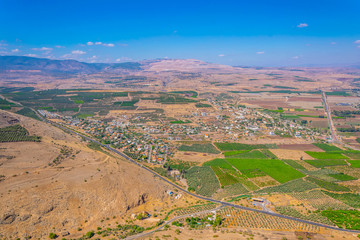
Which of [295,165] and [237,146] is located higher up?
Answer: [237,146]

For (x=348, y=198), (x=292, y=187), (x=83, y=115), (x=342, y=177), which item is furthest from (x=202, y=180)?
(x=83, y=115)

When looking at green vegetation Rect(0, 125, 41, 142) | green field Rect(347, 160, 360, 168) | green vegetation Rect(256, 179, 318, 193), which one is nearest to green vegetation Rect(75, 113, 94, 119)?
green vegetation Rect(0, 125, 41, 142)

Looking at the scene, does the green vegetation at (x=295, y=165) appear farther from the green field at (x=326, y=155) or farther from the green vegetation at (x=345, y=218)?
the green vegetation at (x=345, y=218)

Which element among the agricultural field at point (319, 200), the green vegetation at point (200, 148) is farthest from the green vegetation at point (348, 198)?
the green vegetation at point (200, 148)

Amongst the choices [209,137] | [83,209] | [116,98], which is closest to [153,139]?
[209,137]

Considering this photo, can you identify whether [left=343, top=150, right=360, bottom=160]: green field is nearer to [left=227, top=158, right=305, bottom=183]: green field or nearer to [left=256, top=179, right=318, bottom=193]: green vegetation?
[left=227, top=158, right=305, bottom=183]: green field

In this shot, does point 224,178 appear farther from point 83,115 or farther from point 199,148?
point 83,115

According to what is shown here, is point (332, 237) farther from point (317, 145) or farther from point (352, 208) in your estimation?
point (317, 145)
